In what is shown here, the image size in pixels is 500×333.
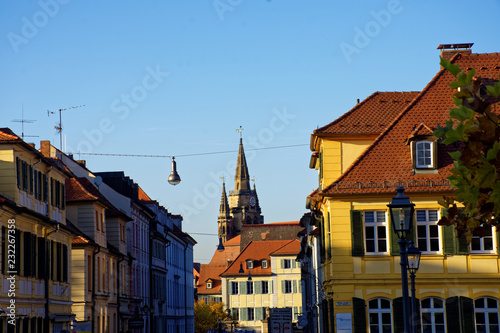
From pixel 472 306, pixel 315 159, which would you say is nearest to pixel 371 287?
pixel 472 306

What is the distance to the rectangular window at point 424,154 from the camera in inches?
1219

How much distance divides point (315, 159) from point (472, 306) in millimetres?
11579

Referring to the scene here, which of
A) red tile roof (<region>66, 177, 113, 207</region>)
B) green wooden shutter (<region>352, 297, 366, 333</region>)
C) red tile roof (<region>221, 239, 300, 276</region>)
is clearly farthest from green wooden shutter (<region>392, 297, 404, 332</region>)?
red tile roof (<region>221, 239, 300, 276</region>)

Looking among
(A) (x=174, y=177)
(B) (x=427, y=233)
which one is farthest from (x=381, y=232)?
(A) (x=174, y=177)

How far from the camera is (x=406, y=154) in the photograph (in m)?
31.4

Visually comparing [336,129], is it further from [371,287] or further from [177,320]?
[177,320]

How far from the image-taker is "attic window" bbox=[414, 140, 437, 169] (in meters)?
30.9

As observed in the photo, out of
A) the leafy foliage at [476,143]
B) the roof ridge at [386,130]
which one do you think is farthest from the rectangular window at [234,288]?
the leafy foliage at [476,143]

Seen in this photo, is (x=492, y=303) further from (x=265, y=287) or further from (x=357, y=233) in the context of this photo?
(x=265, y=287)

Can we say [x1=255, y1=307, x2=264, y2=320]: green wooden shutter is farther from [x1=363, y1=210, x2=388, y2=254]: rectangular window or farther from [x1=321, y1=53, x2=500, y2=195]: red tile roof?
[x1=363, y1=210, x2=388, y2=254]: rectangular window

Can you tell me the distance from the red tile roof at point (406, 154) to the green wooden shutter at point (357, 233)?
854 mm

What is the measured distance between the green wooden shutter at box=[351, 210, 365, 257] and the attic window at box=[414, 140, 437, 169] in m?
2.90

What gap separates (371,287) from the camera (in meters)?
29.9

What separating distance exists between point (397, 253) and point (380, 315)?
2.26 meters
